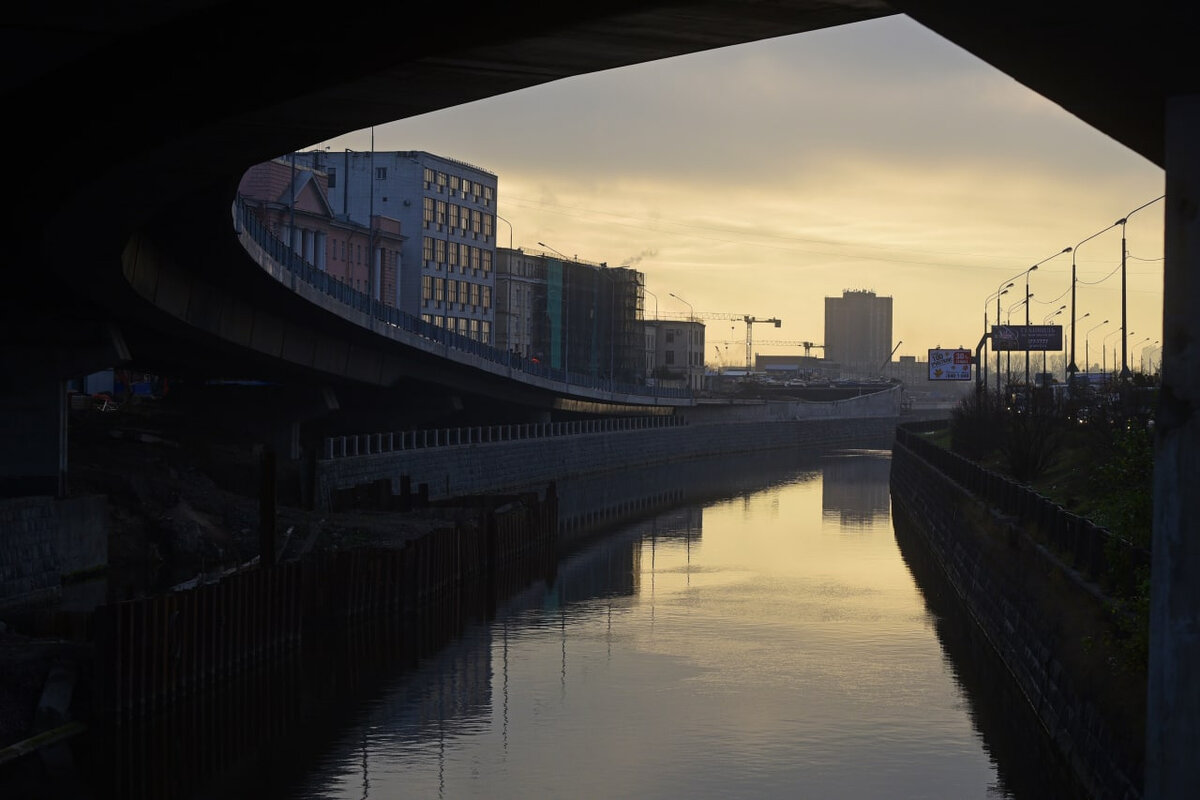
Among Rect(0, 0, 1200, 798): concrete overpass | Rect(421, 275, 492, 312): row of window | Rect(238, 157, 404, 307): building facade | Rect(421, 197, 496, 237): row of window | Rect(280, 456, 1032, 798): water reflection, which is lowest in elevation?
Rect(280, 456, 1032, 798): water reflection

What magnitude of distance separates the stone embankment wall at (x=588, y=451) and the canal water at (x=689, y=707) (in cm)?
1448

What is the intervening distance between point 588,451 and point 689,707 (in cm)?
7070

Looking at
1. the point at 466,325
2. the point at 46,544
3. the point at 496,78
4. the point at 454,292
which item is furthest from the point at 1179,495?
the point at 466,325

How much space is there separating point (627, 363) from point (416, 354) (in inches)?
4680

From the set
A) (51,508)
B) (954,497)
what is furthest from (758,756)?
(954,497)

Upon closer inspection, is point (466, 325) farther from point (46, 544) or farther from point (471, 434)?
point (46, 544)

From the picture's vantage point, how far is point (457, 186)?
149375 mm

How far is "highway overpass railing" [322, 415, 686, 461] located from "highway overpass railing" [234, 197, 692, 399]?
2.95 metres

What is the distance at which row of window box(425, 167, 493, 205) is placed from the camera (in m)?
143

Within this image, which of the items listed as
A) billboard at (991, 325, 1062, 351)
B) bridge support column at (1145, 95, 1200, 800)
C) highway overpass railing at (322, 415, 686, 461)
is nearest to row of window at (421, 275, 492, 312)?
highway overpass railing at (322, 415, 686, 461)

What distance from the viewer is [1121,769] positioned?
19703mm

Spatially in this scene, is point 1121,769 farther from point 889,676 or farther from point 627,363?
→ point 627,363

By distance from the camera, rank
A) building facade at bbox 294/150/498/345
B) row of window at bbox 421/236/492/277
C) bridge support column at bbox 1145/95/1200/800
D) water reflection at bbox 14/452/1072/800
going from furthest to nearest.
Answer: row of window at bbox 421/236/492/277 → building facade at bbox 294/150/498/345 → water reflection at bbox 14/452/1072/800 → bridge support column at bbox 1145/95/1200/800

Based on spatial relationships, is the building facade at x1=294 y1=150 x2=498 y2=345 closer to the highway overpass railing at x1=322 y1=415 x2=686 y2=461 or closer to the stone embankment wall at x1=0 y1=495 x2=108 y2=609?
the highway overpass railing at x1=322 y1=415 x2=686 y2=461
